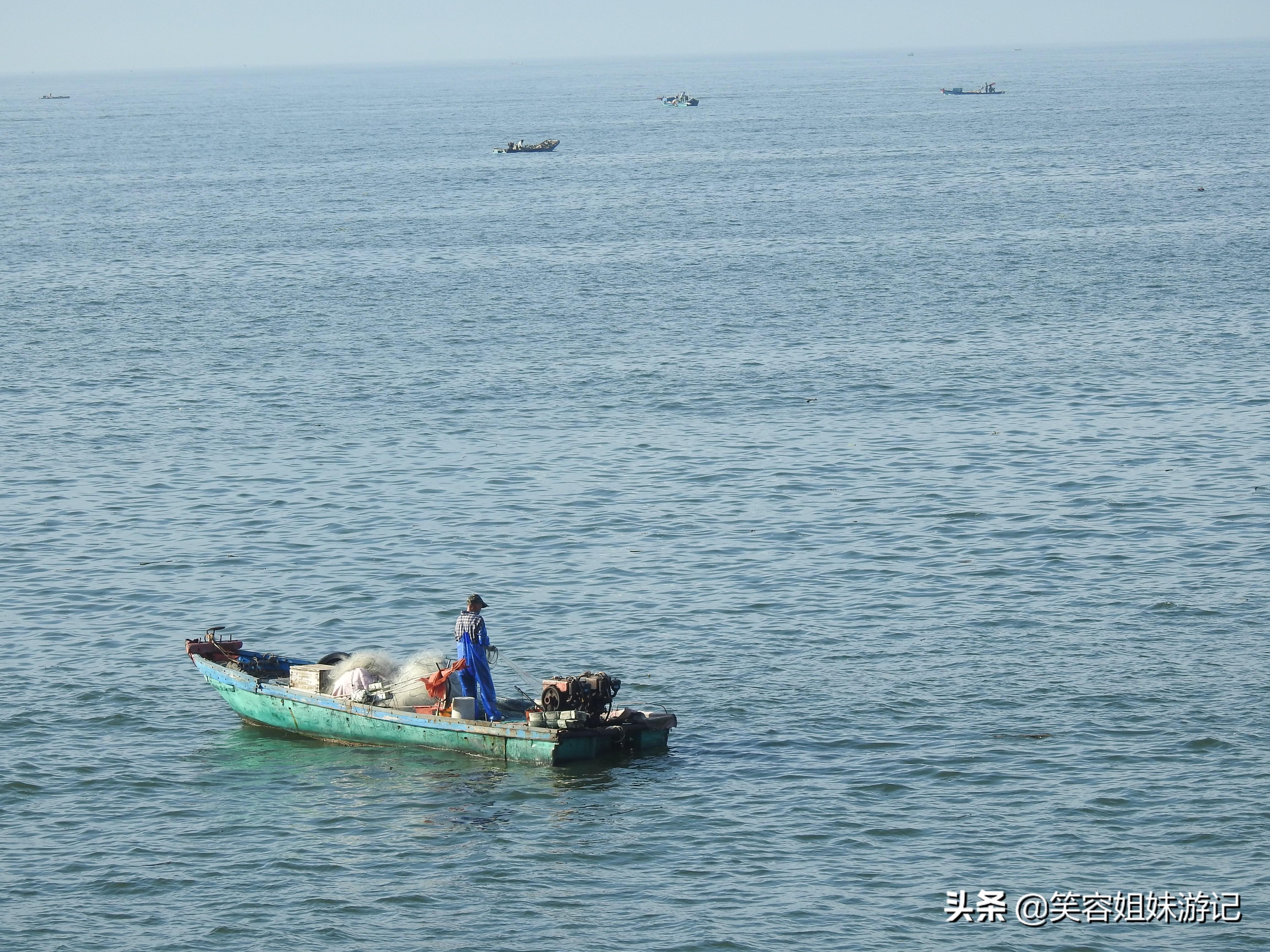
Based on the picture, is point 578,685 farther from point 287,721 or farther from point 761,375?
point 761,375

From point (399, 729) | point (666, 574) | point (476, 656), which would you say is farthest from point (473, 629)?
point (666, 574)

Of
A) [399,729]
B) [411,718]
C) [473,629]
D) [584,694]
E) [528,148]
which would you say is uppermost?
[528,148]

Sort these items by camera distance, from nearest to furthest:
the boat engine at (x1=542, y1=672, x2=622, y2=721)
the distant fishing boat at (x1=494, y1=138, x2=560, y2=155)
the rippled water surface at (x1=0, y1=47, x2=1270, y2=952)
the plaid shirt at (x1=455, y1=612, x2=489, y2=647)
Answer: the rippled water surface at (x1=0, y1=47, x2=1270, y2=952) → the boat engine at (x1=542, y1=672, x2=622, y2=721) → the plaid shirt at (x1=455, y1=612, x2=489, y2=647) → the distant fishing boat at (x1=494, y1=138, x2=560, y2=155)

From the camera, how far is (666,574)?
3762 cm

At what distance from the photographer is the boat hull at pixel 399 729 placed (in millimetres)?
27125

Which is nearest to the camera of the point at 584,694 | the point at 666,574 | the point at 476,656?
the point at 584,694

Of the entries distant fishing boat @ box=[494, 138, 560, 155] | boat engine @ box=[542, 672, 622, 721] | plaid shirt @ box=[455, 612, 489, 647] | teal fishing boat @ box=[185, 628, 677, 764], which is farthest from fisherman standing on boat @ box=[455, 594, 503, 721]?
distant fishing boat @ box=[494, 138, 560, 155]

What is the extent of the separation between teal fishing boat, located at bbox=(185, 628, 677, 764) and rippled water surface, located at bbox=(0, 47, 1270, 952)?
1.31 ft

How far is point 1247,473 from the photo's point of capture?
143ft

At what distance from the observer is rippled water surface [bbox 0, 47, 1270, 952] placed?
78.7 ft

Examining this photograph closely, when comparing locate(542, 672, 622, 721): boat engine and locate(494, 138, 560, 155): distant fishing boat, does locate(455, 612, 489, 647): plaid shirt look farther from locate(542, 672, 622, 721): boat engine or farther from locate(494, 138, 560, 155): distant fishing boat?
locate(494, 138, 560, 155): distant fishing boat

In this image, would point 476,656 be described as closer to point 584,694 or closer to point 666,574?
point 584,694

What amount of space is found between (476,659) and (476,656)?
0.06 m

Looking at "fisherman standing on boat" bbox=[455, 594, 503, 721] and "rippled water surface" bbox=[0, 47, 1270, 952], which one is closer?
"rippled water surface" bbox=[0, 47, 1270, 952]
